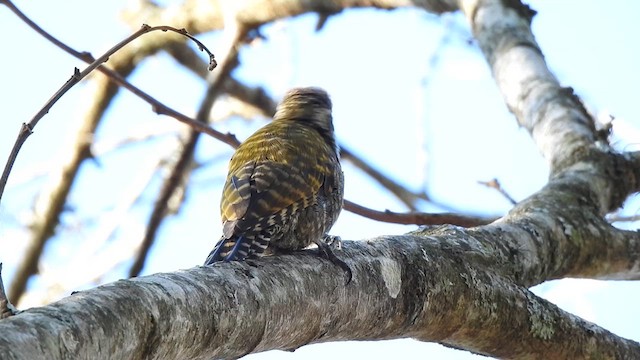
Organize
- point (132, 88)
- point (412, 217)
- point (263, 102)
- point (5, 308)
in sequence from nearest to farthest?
point (5, 308), point (132, 88), point (412, 217), point (263, 102)

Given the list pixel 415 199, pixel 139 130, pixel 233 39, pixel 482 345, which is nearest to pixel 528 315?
pixel 482 345

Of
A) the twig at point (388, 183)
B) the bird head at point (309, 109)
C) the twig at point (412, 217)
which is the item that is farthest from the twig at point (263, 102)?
the twig at point (412, 217)

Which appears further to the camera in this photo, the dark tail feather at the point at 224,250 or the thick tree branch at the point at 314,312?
the dark tail feather at the point at 224,250

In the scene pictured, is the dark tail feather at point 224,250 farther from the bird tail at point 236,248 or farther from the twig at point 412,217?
the twig at point 412,217

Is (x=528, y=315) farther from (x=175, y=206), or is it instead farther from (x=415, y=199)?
(x=175, y=206)

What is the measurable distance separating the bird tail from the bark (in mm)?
190

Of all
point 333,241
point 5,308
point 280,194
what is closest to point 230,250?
point 333,241

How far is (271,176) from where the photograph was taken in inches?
140

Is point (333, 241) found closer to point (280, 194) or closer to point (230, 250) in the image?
point (230, 250)

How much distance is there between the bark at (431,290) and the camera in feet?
6.56

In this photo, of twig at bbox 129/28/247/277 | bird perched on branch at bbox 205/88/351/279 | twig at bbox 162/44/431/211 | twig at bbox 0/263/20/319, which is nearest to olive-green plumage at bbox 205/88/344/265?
bird perched on branch at bbox 205/88/351/279

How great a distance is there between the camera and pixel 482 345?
3160 millimetres

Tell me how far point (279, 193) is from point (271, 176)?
11cm

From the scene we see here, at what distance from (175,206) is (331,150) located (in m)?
3.11
